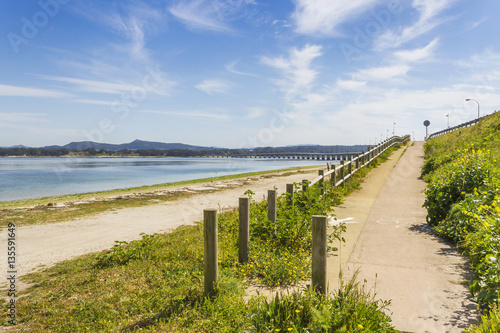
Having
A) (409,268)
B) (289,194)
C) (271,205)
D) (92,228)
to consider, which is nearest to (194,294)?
(271,205)

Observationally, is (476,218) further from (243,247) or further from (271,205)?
(243,247)

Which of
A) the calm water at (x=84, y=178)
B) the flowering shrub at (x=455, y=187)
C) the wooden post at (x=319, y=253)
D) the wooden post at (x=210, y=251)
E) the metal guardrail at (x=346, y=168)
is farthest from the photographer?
the calm water at (x=84, y=178)

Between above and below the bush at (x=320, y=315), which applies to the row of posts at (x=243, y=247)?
above

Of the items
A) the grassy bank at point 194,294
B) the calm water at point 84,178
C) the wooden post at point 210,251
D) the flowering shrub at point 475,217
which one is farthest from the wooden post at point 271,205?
the calm water at point 84,178

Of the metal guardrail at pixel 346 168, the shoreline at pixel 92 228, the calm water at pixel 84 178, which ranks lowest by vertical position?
the calm water at pixel 84 178

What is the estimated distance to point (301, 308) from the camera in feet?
11.2

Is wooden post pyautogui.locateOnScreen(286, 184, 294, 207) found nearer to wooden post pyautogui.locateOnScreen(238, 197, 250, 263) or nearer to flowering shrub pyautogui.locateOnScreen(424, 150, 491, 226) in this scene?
wooden post pyautogui.locateOnScreen(238, 197, 250, 263)

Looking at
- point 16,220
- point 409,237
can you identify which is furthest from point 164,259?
point 16,220

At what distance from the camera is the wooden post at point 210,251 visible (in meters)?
4.26

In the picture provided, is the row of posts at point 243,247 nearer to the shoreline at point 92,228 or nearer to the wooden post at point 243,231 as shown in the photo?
the wooden post at point 243,231

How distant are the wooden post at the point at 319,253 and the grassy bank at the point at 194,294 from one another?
6.2 inches

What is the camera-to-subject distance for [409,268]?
529 centimetres

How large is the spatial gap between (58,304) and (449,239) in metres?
7.76

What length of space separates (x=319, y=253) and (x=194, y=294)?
6.58ft
